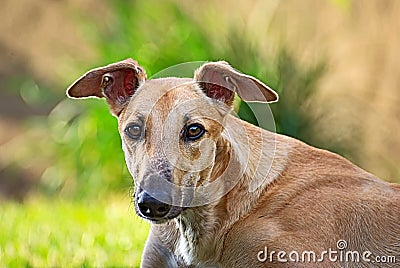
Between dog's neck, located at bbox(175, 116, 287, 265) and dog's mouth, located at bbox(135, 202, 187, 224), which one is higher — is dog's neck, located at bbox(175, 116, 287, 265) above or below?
below

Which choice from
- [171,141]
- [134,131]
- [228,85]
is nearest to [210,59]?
[228,85]

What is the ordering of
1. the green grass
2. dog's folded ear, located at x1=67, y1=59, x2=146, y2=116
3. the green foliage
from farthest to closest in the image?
the green foliage → the green grass → dog's folded ear, located at x1=67, y1=59, x2=146, y2=116

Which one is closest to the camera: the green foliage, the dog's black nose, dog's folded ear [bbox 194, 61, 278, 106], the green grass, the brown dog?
the dog's black nose

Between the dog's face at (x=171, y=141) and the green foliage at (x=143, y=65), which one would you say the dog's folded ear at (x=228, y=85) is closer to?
the dog's face at (x=171, y=141)

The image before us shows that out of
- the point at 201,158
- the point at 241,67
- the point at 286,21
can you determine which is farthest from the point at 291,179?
the point at 286,21

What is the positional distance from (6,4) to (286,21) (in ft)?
9.62

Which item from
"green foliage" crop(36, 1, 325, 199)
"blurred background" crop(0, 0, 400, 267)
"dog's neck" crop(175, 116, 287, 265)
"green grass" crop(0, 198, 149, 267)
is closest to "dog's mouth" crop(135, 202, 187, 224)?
"dog's neck" crop(175, 116, 287, 265)

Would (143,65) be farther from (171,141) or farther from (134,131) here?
(171,141)

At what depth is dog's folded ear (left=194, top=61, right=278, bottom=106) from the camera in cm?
329

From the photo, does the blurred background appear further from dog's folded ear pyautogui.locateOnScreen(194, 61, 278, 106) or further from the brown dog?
dog's folded ear pyautogui.locateOnScreen(194, 61, 278, 106)

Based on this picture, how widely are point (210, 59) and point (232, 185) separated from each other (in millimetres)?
3365

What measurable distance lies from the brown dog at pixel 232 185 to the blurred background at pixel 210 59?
7.61 feet

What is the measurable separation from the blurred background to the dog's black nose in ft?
8.70

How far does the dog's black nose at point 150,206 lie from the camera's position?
299 cm
